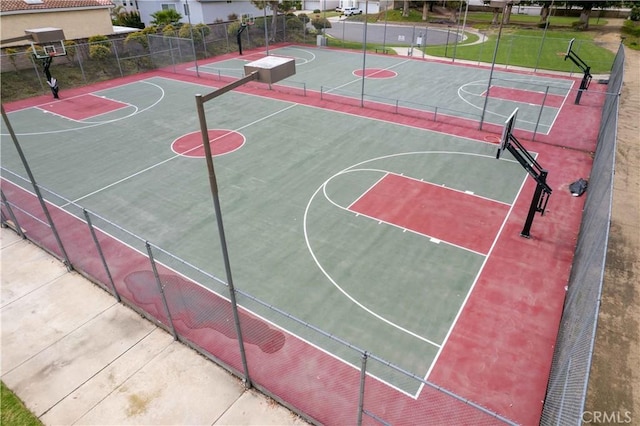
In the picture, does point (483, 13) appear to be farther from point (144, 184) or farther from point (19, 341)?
point (19, 341)

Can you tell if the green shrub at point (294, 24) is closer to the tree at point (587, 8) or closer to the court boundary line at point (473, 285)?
the tree at point (587, 8)

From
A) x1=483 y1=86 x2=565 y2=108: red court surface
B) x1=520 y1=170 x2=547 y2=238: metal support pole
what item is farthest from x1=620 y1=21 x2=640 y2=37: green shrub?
x1=520 y1=170 x2=547 y2=238: metal support pole

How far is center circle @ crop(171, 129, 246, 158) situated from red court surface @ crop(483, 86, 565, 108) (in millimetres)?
19784

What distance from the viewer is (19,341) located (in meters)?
11.1

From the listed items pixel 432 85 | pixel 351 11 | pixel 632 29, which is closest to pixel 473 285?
pixel 432 85

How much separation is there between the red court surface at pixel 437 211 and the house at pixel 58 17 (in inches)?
1366

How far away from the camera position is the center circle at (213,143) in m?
21.6

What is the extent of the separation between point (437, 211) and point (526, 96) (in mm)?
19645

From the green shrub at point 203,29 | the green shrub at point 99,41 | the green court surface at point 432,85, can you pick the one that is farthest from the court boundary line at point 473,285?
the green shrub at point 203,29

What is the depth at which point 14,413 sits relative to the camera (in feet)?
30.3

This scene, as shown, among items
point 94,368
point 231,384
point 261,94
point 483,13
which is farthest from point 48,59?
point 483,13

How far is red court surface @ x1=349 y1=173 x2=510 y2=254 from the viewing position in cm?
1495

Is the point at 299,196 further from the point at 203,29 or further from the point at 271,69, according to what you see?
the point at 203,29

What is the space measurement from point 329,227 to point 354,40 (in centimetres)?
4509
